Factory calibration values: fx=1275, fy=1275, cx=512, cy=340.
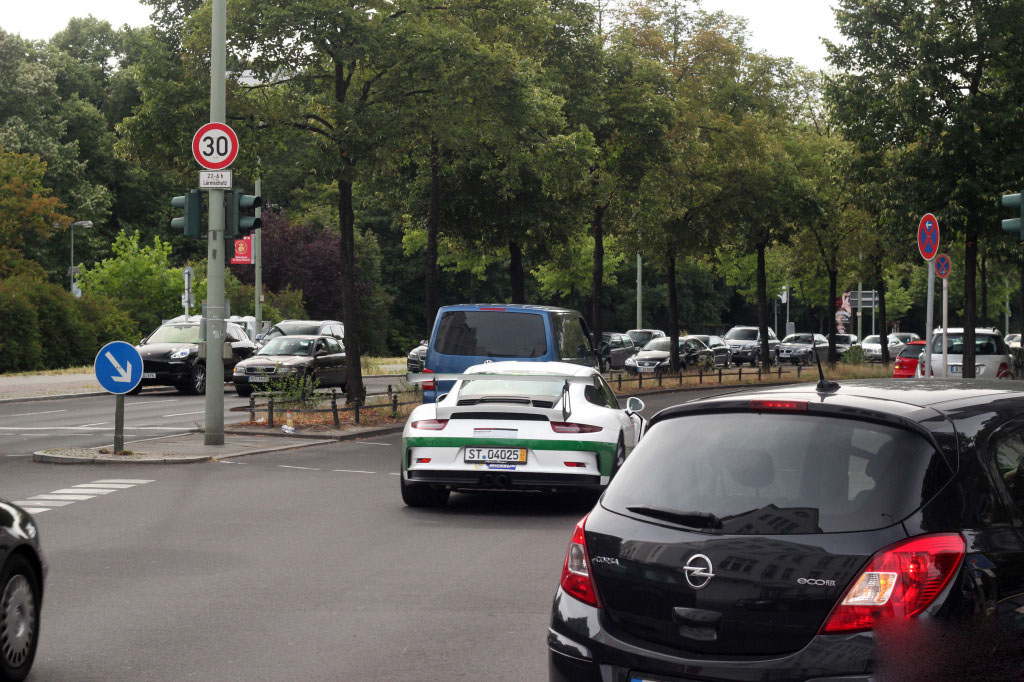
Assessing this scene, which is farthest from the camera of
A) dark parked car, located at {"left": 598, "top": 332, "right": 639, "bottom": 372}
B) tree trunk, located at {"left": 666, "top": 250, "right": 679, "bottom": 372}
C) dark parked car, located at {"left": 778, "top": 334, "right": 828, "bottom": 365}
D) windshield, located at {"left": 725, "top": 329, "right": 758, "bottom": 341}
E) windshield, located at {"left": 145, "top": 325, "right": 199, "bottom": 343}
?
windshield, located at {"left": 725, "top": 329, "right": 758, "bottom": 341}

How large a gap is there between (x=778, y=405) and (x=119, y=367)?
41.3 ft

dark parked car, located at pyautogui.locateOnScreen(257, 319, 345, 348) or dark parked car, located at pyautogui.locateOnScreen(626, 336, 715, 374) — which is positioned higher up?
dark parked car, located at pyautogui.locateOnScreen(257, 319, 345, 348)

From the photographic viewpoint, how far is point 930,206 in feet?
87.4

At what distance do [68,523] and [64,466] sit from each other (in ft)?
15.7

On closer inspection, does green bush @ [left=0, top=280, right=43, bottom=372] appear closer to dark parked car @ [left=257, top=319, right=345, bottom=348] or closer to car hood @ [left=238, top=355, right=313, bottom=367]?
dark parked car @ [left=257, top=319, right=345, bottom=348]

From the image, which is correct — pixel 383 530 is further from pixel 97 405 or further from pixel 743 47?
pixel 743 47

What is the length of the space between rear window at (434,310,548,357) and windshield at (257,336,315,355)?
14894mm

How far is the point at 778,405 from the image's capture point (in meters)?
4.49

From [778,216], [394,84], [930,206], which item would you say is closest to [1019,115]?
[930,206]

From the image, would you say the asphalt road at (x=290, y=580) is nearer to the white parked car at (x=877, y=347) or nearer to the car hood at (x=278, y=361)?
the car hood at (x=278, y=361)

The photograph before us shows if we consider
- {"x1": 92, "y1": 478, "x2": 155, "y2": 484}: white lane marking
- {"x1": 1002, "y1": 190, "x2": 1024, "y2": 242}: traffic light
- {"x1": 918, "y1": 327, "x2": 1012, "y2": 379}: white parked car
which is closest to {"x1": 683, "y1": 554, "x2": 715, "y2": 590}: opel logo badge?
{"x1": 92, "y1": 478, "x2": 155, "y2": 484}: white lane marking

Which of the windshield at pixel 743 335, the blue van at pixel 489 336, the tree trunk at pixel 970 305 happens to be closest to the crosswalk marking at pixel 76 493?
the blue van at pixel 489 336

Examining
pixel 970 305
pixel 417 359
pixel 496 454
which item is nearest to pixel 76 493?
pixel 496 454

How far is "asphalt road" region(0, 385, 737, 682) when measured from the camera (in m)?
6.38
